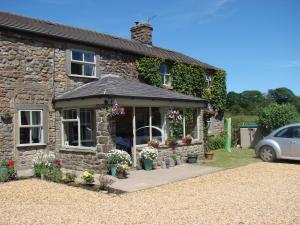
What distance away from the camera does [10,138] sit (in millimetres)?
13078

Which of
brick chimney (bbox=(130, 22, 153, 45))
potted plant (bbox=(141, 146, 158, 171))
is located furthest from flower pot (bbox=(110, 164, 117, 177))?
brick chimney (bbox=(130, 22, 153, 45))

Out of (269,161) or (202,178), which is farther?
(269,161)

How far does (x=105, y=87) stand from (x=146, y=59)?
19.4 ft

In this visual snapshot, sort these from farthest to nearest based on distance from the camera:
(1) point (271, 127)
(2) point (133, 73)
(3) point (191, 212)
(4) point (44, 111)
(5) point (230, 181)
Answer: (1) point (271, 127)
(2) point (133, 73)
(4) point (44, 111)
(5) point (230, 181)
(3) point (191, 212)

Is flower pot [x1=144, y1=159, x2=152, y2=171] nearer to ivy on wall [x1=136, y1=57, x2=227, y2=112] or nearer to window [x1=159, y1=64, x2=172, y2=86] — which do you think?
ivy on wall [x1=136, y1=57, x2=227, y2=112]

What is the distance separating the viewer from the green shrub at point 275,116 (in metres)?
19.8

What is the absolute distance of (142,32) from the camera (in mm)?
22844

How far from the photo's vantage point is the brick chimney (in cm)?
2281

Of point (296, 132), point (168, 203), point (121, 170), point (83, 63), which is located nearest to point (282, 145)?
point (296, 132)

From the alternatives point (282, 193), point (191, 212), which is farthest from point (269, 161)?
point (191, 212)

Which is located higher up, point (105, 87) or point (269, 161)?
point (105, 87)

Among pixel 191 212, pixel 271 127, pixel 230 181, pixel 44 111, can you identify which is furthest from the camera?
pixel 271 127

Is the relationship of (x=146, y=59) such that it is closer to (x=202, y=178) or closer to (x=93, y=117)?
(x=93, y=117)

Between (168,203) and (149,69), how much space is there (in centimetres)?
1139
